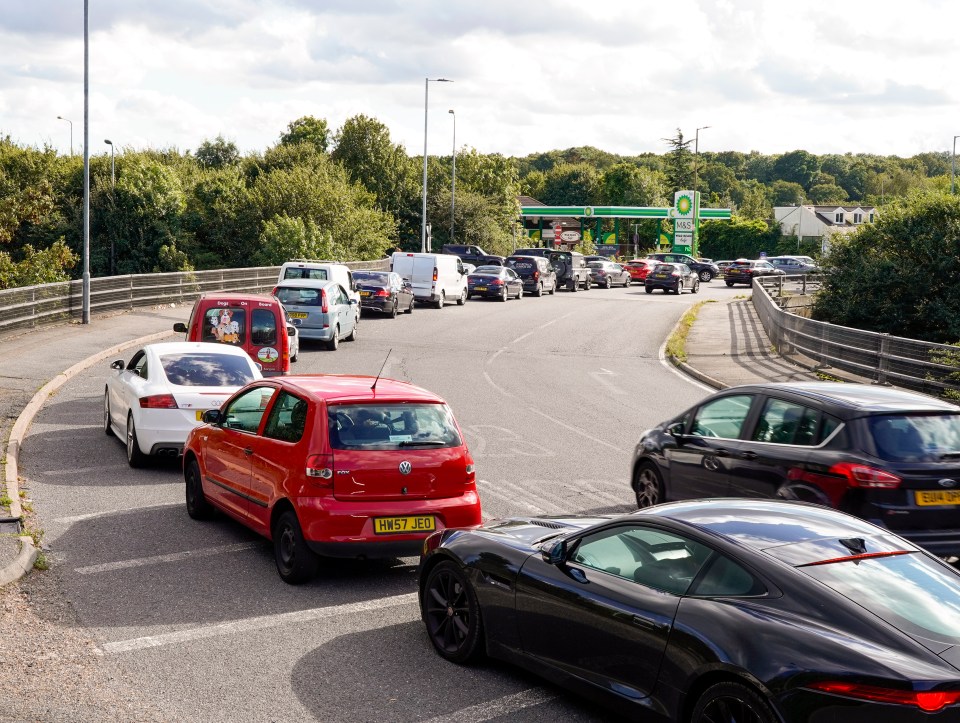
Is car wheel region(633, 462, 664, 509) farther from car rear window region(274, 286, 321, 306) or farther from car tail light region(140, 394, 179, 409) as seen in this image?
car rear window region(274, 286, 321, 306)

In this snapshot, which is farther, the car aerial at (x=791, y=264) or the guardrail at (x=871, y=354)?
the car aerial at (x=791, y=264)

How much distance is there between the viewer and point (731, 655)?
5113 millimetres

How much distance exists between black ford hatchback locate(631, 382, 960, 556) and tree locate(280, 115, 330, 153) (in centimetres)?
9550

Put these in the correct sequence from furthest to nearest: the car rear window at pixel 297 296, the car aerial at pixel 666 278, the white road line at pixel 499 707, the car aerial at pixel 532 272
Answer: the car aerial at pixel 666 278
the car aerial at pixel 532 272
the car rear window at pixel 297 296
the white road line at pixel 499 707

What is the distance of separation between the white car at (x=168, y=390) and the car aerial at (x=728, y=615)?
696cm

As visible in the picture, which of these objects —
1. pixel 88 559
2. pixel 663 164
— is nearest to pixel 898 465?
pixel 88 559

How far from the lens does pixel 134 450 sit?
13.2 m

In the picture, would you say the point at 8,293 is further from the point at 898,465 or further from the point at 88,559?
the point at 898,465

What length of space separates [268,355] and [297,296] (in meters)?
8.02

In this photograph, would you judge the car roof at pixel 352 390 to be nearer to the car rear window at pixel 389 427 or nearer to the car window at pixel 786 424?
the car rear window at pixel 389 427

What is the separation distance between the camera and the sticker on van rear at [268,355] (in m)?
18.8

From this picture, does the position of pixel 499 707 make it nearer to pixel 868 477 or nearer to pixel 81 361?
pixel 868 477

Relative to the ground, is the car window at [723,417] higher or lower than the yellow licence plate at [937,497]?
higher

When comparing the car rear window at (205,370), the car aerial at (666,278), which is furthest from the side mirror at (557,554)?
the car aerial at (666,278)
